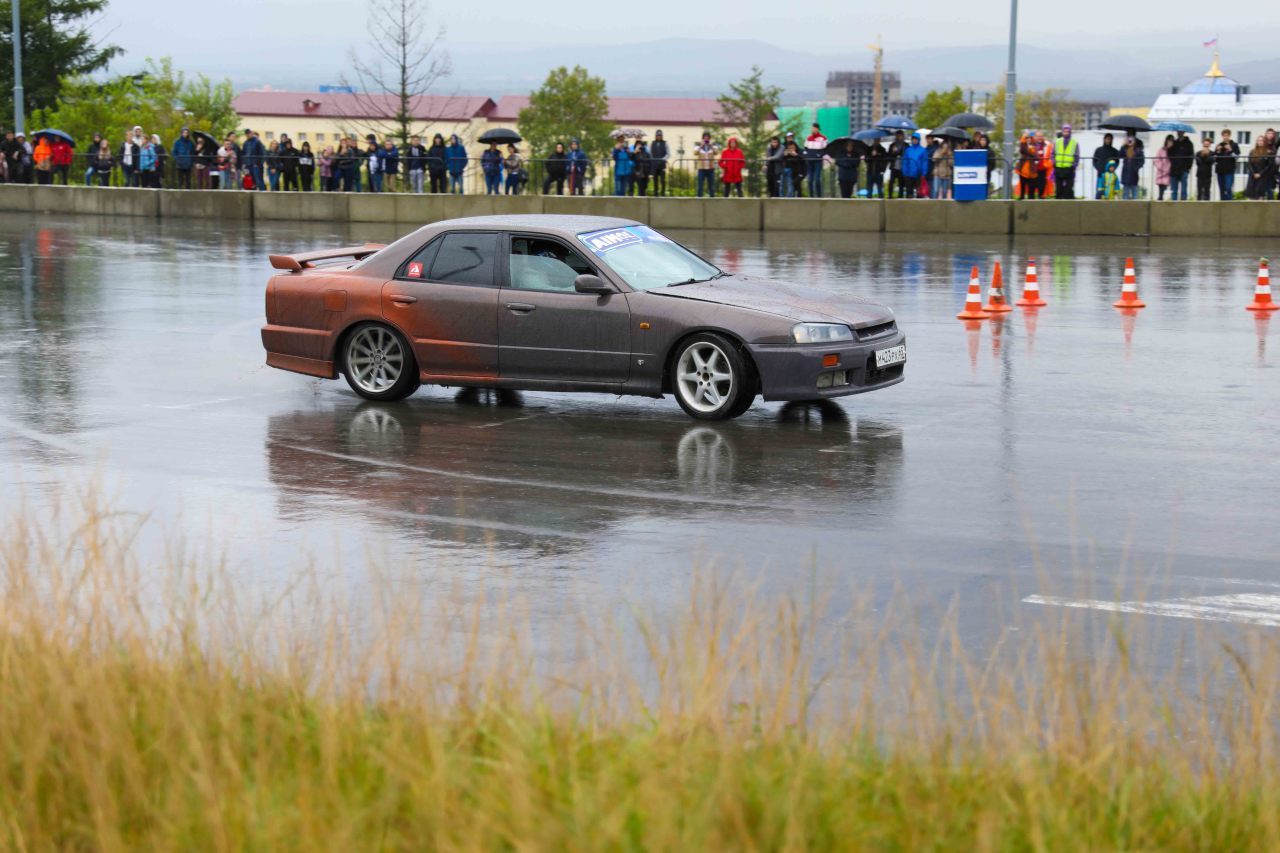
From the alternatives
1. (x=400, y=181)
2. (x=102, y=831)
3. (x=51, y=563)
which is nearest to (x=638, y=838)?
(x=102, y=831)

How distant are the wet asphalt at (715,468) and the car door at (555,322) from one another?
0.39 metres

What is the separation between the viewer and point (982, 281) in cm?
2283

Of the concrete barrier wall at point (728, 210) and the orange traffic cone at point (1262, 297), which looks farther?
the concrete barrier wall at point (728, 210)

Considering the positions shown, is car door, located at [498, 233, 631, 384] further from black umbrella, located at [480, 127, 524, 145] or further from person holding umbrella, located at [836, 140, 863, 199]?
black umbrella, located at [480, 127, 524, 145]

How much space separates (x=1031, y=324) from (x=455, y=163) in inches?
862

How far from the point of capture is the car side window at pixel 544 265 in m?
12.7

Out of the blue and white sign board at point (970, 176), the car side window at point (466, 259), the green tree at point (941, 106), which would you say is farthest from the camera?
the green tree at point (941, 106)

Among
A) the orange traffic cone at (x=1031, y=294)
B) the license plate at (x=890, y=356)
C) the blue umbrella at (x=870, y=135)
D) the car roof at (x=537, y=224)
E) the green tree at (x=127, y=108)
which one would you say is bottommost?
the license plate at (x=890, y=356)

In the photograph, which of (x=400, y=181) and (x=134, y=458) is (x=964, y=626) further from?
(x=400, y=181)

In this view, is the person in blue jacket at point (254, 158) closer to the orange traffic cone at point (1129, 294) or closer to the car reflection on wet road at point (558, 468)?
the orange traffic cone at point (1129, 294)

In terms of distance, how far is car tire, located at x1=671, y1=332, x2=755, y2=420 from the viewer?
11.9 m

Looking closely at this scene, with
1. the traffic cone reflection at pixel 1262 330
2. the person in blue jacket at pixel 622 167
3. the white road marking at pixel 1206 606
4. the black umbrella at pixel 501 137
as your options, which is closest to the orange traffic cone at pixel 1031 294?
the traffic cone reflection at pixel 1262 330

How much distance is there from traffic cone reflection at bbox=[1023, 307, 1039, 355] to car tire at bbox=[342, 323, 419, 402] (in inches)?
235

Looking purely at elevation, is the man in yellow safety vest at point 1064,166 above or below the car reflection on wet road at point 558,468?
above
